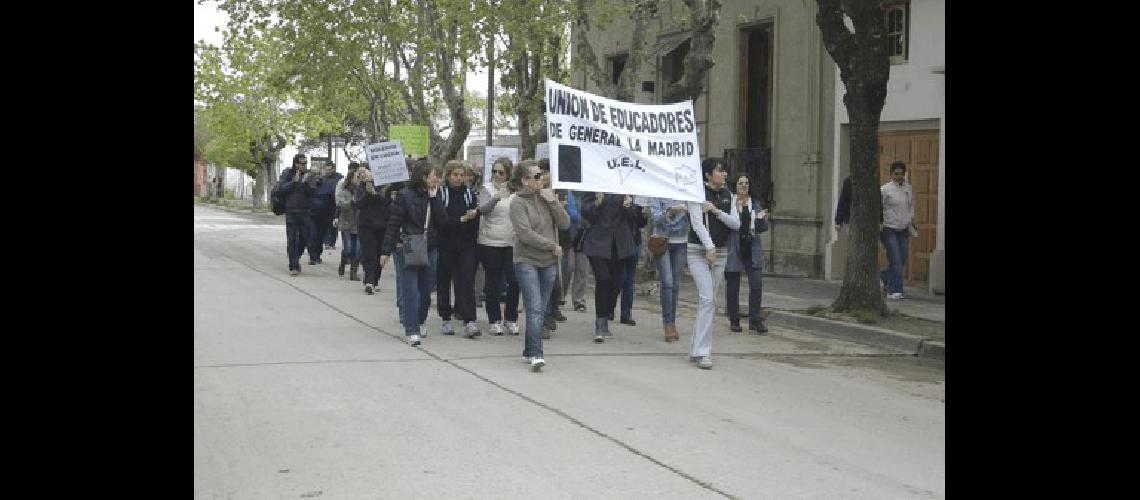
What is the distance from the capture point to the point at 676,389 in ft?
31.7

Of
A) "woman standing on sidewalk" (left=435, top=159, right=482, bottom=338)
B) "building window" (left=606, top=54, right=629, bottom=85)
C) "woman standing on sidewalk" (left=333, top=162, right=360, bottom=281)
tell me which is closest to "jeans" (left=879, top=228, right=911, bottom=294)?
"woman standing on sidewalk" (left=435, top=159, right=482, bottom=338)

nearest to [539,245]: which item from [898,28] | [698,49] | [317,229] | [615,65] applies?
[698,49]

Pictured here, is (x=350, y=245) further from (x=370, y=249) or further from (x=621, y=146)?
(x=621, y=146)

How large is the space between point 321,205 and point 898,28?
368 inches

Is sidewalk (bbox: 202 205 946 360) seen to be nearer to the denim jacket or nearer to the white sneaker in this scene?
the denim jacket

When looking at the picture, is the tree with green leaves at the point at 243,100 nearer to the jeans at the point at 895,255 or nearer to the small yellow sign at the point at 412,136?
the small yellow sign at the point at 412,136

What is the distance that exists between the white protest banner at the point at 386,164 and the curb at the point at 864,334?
5.31 metres

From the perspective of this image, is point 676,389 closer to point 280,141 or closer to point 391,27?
point 391,27

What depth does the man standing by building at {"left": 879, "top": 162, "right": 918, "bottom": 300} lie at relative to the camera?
16.9 m

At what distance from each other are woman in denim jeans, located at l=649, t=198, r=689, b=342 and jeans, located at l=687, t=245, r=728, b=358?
1085mm
